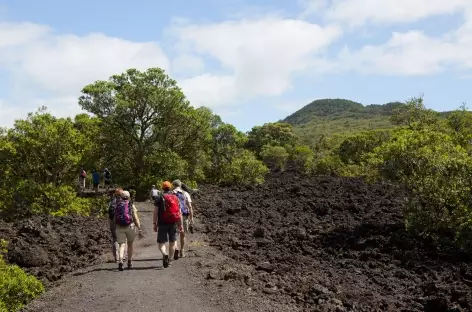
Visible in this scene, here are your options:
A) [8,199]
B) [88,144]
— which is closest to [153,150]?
[88,144]

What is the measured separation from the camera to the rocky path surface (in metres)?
8.88

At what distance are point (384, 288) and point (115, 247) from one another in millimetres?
6338

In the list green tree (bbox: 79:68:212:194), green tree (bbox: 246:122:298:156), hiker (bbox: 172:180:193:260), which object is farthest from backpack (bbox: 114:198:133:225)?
green tree (bbox: 246:122:298:156)

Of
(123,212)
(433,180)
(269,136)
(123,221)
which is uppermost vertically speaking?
(269,136)

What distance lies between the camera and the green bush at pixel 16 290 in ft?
33.3

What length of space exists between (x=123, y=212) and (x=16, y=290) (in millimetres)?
2701

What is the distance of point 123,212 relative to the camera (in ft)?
36.6

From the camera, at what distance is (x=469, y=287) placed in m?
11.2

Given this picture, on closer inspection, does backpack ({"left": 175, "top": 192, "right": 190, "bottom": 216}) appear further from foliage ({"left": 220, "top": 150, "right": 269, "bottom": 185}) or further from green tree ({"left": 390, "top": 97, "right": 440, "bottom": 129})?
green tree ({"left": 390, "top": 97, "right": 440, "bottom": 129})

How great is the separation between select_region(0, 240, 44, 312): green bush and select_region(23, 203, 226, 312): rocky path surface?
0.33 meters

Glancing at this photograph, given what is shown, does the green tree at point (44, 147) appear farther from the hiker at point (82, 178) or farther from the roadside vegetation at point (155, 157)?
the hiker at point (82, 178)

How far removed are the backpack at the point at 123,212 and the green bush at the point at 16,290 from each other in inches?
87.5

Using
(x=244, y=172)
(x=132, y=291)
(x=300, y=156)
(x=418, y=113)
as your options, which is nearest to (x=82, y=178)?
(x=244, y=172)

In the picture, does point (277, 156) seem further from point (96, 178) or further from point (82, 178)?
point (82, 178)
